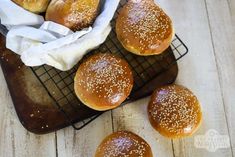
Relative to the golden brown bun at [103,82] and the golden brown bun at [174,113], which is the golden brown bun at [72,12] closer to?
the golden brown bun at [103,82]

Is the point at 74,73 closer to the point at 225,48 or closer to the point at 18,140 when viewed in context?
the point at 18,140

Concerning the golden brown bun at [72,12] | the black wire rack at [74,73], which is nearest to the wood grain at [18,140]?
the black wire rack at [74,73]

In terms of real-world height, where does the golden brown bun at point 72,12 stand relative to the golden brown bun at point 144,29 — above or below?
above

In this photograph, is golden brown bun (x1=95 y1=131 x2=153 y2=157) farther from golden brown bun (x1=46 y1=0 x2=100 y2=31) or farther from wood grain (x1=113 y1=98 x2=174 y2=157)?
golden brown bun (x1=46 y1=0 x2=100 y2=31)

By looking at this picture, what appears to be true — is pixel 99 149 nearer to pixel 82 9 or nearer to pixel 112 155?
pixel 112 155

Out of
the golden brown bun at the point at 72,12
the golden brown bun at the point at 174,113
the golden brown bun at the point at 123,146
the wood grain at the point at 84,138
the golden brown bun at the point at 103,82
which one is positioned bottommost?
the wood grain at the point at 84,138
